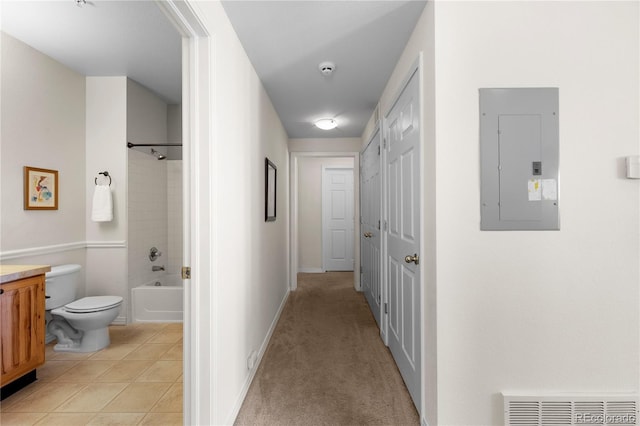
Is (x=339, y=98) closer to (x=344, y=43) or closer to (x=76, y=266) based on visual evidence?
(x=344, y=43)

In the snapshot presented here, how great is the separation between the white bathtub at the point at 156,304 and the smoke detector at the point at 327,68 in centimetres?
251

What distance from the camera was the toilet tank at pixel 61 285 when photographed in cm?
255

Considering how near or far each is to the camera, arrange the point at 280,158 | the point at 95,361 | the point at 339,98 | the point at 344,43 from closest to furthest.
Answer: the point at 344,43 → the point at 95,361 → the point at 339,98 → the point at 280,158

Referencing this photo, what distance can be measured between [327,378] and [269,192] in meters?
1.60

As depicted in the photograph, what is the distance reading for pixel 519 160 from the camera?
4.90ft

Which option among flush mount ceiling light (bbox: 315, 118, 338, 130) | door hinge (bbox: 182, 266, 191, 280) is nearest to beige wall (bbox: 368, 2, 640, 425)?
door hinge (bbox: 182, 266, 191, 280)

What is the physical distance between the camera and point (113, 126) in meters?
3.10

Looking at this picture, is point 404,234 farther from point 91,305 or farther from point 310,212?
point 310,212

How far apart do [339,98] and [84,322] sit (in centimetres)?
291

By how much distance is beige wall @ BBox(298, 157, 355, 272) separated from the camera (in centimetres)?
612

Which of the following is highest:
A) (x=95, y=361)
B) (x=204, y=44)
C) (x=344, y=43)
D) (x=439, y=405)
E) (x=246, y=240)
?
(x=344, y=43)

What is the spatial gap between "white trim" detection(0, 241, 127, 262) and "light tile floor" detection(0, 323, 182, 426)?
82 cm

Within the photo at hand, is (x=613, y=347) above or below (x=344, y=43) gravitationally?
below

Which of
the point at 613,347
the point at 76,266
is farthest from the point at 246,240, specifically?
the point at 613,347
